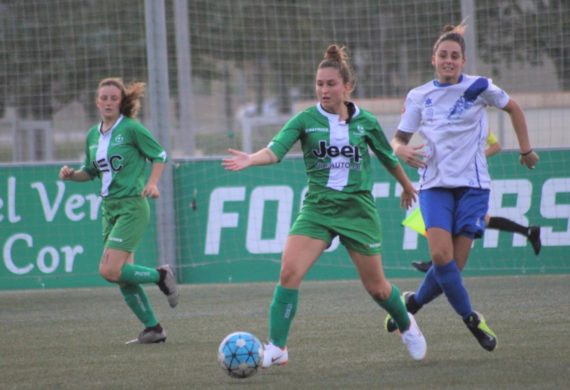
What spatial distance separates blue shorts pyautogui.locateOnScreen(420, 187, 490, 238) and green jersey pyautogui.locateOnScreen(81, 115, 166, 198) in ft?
7.78

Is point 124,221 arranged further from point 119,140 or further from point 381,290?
point 381,290

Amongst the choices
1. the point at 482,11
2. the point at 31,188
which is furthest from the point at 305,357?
the point at 482,11

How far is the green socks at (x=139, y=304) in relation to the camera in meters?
8.52

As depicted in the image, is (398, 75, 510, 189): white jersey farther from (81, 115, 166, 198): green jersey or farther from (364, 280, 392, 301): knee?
(81, 115, 166, 198): green jersey

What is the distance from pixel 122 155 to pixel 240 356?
9.06ft

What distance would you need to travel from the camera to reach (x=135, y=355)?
778cm

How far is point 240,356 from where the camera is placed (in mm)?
6457

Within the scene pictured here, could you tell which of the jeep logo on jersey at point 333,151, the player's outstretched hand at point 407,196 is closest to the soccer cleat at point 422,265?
the player's outstretched hand at point 407,196

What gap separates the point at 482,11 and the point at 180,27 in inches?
159

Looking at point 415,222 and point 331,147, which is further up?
point 331,147

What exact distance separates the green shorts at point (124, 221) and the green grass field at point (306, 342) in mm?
711

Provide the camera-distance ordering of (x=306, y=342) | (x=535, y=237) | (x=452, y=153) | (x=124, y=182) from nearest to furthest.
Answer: (x=452, y=153) < (x=306, y=342) < (x=124, y=182) < (x=535, y=237)

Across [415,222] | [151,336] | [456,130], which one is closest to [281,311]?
[456,130]

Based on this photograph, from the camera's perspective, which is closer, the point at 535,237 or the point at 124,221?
the point at 124,221
